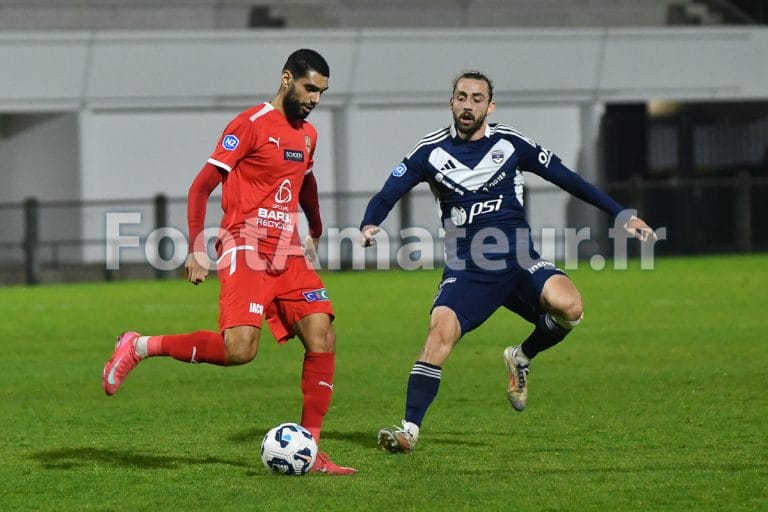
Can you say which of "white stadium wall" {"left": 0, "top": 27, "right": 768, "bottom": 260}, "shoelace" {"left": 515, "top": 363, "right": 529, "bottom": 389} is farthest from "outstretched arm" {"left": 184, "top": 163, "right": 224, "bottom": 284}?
"white stadium wall" {"left": 0, "top": 27, "right": 768, "bottom": 260}

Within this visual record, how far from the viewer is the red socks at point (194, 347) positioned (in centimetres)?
786

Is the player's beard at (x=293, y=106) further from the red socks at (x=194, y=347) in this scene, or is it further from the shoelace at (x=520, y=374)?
the shoelace at (x=520, y=374)

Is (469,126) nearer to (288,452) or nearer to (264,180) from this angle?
(264,180)

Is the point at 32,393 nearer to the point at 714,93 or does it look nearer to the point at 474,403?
the point at 474,403

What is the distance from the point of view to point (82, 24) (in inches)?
1209

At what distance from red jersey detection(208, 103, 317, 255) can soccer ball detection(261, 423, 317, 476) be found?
1020 millimetres

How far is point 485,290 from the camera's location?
8781 mm

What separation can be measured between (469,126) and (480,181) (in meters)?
0.34

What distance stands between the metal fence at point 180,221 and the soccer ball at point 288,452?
21.2 m

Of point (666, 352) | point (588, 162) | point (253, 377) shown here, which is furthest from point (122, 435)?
point (588, 162)

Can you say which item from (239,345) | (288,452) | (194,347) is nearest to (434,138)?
(239,345)

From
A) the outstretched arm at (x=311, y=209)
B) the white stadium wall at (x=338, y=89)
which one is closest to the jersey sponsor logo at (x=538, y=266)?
the outstretched arm at (x=311, y=209)

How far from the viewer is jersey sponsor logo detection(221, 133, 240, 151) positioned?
25.9 feet

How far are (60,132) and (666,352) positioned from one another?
805 inches
